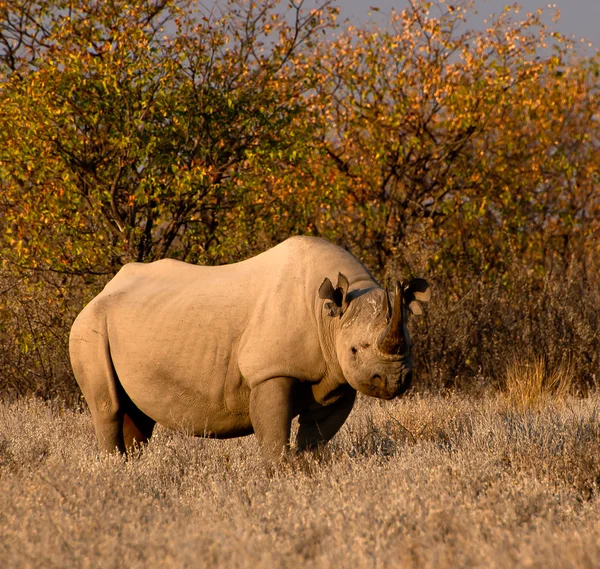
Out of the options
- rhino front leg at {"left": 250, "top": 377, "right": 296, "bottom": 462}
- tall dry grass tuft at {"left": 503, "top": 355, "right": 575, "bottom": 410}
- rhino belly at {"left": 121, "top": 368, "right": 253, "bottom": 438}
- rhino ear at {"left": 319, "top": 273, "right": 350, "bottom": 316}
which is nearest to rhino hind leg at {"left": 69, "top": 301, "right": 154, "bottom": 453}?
rhino belly at {"left": 121, "top": 368, "right": 253, "bottom": 438}

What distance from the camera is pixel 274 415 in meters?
5.64

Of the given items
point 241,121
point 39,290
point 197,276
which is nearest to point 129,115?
point 241,121

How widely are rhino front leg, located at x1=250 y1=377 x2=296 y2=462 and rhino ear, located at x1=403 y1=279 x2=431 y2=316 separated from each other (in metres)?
0.83

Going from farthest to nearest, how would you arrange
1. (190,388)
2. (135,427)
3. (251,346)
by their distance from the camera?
(135,427) → (190,388) → (251,346)

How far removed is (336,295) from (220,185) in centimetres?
520

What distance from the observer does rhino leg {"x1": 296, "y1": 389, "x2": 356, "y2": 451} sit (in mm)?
5980

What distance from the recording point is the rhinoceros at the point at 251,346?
5.54 m

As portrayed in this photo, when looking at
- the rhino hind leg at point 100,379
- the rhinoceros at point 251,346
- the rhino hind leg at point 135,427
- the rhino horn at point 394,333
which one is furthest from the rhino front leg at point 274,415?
the rhino hind leg at point 135,427

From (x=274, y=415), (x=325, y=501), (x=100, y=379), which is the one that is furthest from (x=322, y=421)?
(x=100, y=379)

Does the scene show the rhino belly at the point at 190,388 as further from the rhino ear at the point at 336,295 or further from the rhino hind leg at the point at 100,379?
the rhino ear at the point at 336,295

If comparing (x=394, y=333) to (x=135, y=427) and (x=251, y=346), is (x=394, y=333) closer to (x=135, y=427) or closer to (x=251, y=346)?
(x=251, y=346)

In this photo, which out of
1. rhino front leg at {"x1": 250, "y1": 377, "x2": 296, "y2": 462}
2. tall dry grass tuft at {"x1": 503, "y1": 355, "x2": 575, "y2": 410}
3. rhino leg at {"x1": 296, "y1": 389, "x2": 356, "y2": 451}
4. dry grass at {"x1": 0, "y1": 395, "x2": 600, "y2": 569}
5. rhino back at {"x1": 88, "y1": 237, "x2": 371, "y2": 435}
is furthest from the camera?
tall dry grass tuft at {"x1": 503, "y1": 355, "x2": 575, "y2": 410}

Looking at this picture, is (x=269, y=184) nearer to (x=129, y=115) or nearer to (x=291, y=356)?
(x=129, y=115)

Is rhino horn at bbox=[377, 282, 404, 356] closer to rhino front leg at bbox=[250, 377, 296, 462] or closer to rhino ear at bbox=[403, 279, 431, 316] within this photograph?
rhino ear at bbox=[403, 279, 431, 316]
